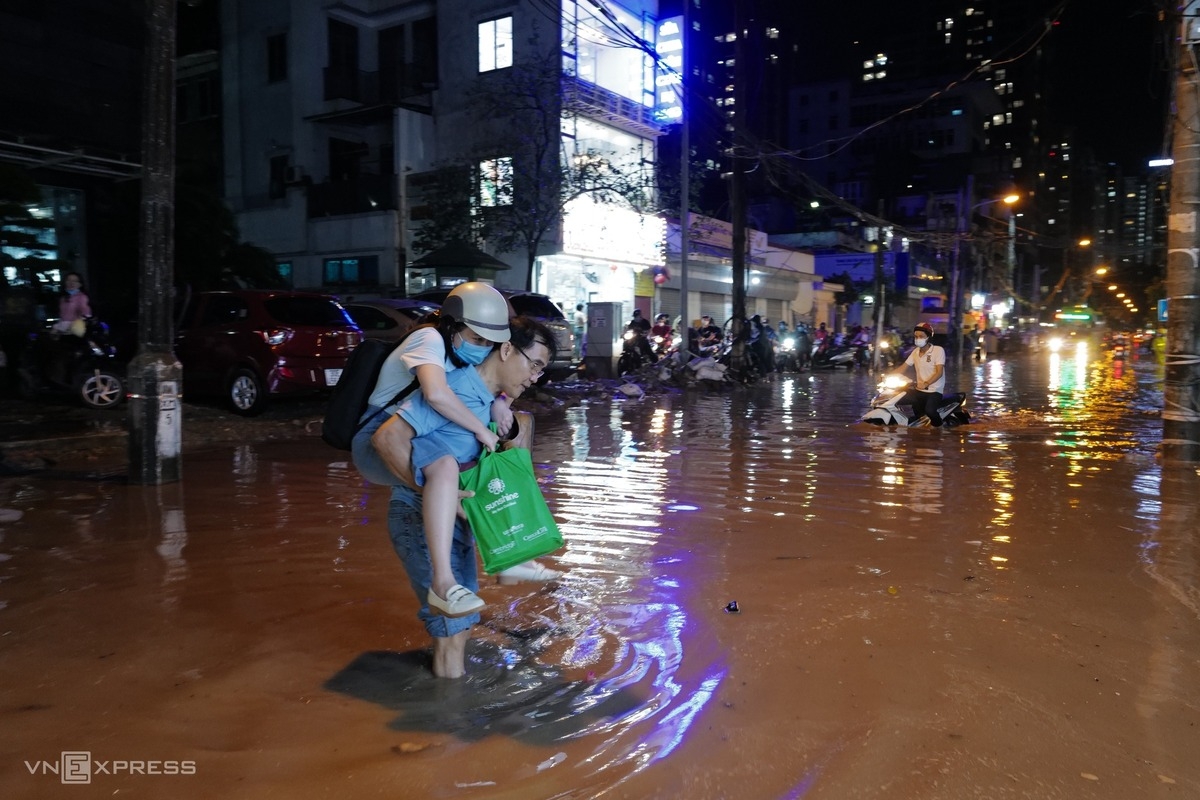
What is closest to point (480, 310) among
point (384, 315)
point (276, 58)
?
point (384, 315)

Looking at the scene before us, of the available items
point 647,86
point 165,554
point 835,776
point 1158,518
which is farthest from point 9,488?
point 647,86

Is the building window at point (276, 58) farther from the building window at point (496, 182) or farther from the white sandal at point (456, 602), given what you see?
the white sandal at point (456, 602)

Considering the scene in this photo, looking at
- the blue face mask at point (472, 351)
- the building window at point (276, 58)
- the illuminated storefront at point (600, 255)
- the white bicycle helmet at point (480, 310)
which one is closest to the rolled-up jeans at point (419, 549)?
the blue face mask at point (472, 351)

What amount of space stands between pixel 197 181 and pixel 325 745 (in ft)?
73.5

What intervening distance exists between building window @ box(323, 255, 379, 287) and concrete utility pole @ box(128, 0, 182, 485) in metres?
18.7

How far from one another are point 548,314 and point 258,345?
6.50 metres

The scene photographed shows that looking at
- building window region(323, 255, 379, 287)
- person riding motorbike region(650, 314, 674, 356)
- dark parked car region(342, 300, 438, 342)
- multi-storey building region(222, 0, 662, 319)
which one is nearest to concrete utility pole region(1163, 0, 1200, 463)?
dark parked car region(342, 300, 438, 342)

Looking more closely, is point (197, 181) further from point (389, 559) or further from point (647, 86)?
point (389, 559)

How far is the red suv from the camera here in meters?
11.4

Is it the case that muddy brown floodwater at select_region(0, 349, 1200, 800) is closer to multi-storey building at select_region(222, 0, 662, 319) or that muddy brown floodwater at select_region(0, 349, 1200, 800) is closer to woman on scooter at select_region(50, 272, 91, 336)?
woman on scooter at select_region(50, 272, 91, 336)

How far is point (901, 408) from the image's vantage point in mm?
12570

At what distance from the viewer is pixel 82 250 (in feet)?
58.8

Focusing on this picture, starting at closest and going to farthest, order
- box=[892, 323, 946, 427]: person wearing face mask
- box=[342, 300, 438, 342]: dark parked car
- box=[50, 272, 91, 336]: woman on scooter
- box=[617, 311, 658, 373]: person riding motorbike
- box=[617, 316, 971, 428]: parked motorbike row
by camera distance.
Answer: box=[50, 272, 91, 336]: woman on scooter → box=[892, 323, 946, 427]: person wearing face mask → box=[617, 316, 971, 428]: parked motorbike row → box=[342, 300, 438, 342]: dark parked car → box=[617, 311, 658, 373]: person riding motorbike

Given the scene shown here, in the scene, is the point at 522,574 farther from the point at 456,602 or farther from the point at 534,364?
the point at 534,364
